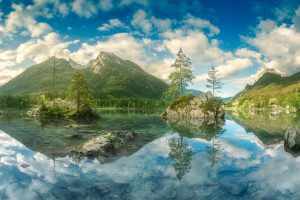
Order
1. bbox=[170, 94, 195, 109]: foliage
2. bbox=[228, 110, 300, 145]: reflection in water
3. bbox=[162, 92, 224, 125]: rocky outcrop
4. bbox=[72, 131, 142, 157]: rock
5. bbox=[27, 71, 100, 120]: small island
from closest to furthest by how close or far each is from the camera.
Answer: bbox=[72, 131, 142, 157]: rock, bbox=[228, 110, 300, 145]: reflection in water, bbox=[162, 92, 224, 125]: rocky outcrop, bbox=[27, 71, 100, 120]: small island, bbox=[170, 94, 195, 109]: foliage

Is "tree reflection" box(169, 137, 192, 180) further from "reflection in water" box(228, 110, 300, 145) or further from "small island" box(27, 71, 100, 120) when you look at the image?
"small island" box(27, 71, 100, 120)

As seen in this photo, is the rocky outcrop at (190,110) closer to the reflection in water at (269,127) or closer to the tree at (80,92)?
the reflection in water at (269,127)

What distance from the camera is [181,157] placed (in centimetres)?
2327

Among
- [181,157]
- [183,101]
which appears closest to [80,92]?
[183,101]

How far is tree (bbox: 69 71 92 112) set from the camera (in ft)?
285

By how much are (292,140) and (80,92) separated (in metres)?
68.5

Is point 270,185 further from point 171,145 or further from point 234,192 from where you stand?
point 171,145

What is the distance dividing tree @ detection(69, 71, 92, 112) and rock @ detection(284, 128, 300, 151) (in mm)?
66653

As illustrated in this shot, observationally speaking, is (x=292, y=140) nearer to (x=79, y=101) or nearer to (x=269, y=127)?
(x=269, y=127)

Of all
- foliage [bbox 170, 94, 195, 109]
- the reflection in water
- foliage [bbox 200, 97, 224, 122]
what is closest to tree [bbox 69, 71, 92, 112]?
foliage [bbox 170, 94, 195, 109]

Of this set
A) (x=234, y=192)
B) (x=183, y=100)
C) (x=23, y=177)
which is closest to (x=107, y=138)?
(x=23, y=177)

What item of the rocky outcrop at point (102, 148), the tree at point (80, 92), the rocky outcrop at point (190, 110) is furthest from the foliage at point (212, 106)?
the rocky outcrop at point (102, 148)

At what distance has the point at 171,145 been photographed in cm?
2948

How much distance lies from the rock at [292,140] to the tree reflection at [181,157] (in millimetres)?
9638
